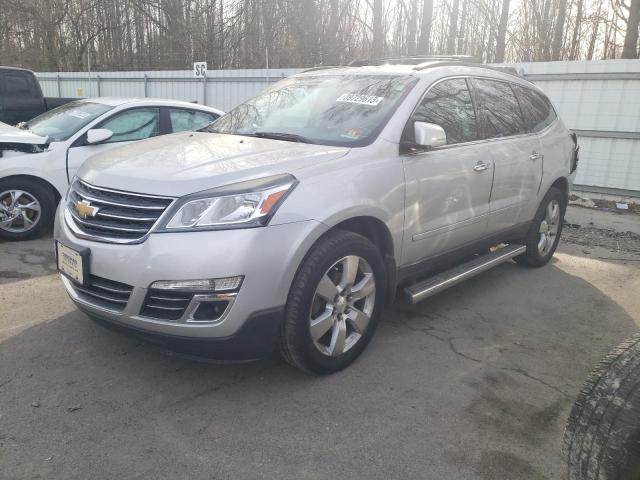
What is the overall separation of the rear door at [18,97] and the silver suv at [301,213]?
261 inches

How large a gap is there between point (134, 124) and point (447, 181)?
408cm

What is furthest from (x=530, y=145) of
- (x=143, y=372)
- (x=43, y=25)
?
(x=43, y=25)

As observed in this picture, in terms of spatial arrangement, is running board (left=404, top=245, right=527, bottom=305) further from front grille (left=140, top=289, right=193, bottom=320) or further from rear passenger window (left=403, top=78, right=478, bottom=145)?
front grille (left=140, top=289, right=193, bottom=320)

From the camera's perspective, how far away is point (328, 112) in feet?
12.4

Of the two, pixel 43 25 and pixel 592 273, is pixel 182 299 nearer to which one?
pixel 592 273

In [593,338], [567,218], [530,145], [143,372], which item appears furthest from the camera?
[567,218]

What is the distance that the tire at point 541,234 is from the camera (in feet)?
17.5

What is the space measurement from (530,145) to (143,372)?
373cm

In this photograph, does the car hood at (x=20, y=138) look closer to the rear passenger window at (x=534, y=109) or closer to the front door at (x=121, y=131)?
the front door at (x=121, y=131)

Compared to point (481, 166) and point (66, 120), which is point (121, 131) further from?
point (481, 166)

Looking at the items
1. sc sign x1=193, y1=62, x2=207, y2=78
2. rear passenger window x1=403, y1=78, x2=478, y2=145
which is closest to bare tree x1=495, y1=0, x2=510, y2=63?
sc sign x1=193, y1=62, x2=207, y2=78

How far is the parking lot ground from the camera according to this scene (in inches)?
97.6

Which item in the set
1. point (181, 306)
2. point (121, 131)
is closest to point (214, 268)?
point (181, 306)

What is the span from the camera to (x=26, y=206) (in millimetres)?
5688
